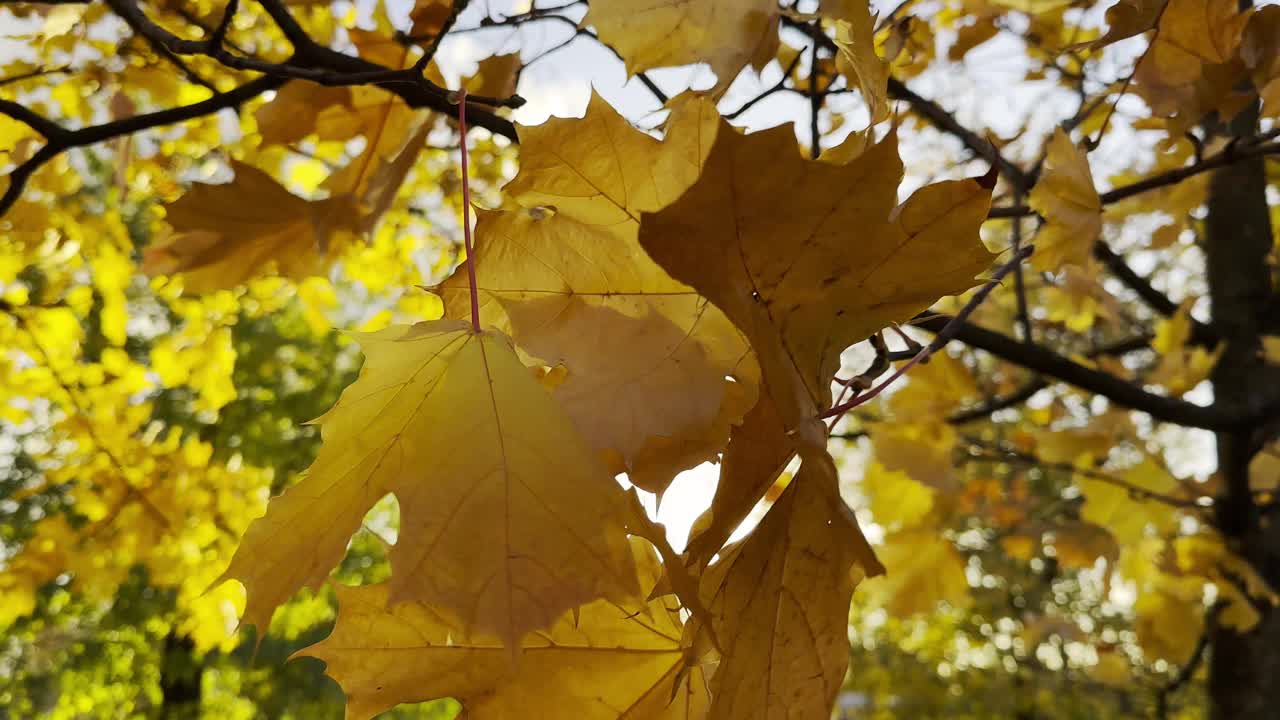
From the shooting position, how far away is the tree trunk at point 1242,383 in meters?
1.68

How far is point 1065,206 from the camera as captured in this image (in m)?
0.70

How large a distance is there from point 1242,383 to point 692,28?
74.9 inches

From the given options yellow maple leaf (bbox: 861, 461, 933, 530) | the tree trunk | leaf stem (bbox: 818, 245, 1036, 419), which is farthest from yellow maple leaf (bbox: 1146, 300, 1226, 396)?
leaf stem (bbox: 818, 245, 1036, 419)

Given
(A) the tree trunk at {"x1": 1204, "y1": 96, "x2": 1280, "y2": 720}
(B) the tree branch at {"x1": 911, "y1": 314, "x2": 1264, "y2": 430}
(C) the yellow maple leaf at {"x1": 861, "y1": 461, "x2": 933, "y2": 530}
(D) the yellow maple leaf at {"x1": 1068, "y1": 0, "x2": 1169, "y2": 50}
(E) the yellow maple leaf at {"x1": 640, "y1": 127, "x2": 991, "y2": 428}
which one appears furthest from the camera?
(A) the tree trunk at {"x1": 1204, "y1": 96, "x2": 1280, "y2": 720}

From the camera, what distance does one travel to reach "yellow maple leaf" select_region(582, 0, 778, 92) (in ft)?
1.49

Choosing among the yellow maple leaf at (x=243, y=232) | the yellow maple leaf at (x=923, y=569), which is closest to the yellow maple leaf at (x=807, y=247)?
the yellow maple leaf at (x=243, y=232)

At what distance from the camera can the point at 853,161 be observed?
306 millimetres

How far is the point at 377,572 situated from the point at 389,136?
16.8ft

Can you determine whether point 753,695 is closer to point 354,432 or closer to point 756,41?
point 354,432

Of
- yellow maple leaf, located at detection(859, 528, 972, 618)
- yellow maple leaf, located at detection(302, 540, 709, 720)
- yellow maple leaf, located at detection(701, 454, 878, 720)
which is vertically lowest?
yellow maple leaf, located at detection(302, 540, 709, 720)

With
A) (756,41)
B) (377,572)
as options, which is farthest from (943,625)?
(756,41)

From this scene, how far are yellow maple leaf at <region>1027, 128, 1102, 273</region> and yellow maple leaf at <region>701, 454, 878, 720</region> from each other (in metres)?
0.49

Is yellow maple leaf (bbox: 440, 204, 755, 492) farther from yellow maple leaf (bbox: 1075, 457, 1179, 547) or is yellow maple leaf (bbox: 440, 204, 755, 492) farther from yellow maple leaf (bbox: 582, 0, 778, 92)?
yellow maple leaf (bbox: 1075, 457, 1179, 547)

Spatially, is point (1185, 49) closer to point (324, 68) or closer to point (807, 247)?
point (807, 247)
